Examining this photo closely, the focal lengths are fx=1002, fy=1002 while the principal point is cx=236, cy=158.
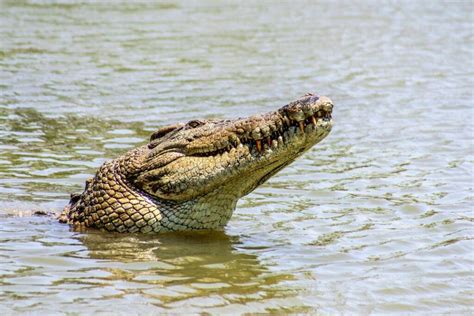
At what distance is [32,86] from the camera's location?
1376 centimetres

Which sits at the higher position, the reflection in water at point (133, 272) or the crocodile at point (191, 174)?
the crocodile at point (191, 174)

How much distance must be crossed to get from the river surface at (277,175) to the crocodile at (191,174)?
154 mm

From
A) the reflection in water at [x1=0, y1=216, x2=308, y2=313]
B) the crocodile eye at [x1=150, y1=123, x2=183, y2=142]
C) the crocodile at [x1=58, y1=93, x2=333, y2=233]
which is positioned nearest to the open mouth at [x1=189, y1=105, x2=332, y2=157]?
the crocodile at [x1=58, y1=93, x2=333, y2=233]

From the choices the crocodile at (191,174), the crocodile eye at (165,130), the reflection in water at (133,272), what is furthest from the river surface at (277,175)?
the crocodile eye at (165,130)

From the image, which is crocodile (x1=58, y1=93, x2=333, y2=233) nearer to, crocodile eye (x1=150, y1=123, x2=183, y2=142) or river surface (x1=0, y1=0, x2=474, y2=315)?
crocodile eye (x1=150, y1=123, x2=183, y2=142)

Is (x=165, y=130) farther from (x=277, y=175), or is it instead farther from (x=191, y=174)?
(x=277, y=175)

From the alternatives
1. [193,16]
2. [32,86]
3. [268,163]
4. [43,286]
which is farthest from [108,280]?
[193,16]

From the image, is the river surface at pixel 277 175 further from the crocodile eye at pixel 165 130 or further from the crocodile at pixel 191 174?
the crocodile eye at pixel 165 130

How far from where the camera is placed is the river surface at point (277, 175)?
6383 millimetres

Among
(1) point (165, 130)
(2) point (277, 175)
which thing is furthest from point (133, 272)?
(2) point (277, 175)

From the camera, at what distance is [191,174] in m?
7.14

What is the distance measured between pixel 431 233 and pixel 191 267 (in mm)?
2176

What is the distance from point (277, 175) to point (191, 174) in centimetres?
295

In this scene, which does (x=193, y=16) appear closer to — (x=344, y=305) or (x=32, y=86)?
(x=32, y=86)
